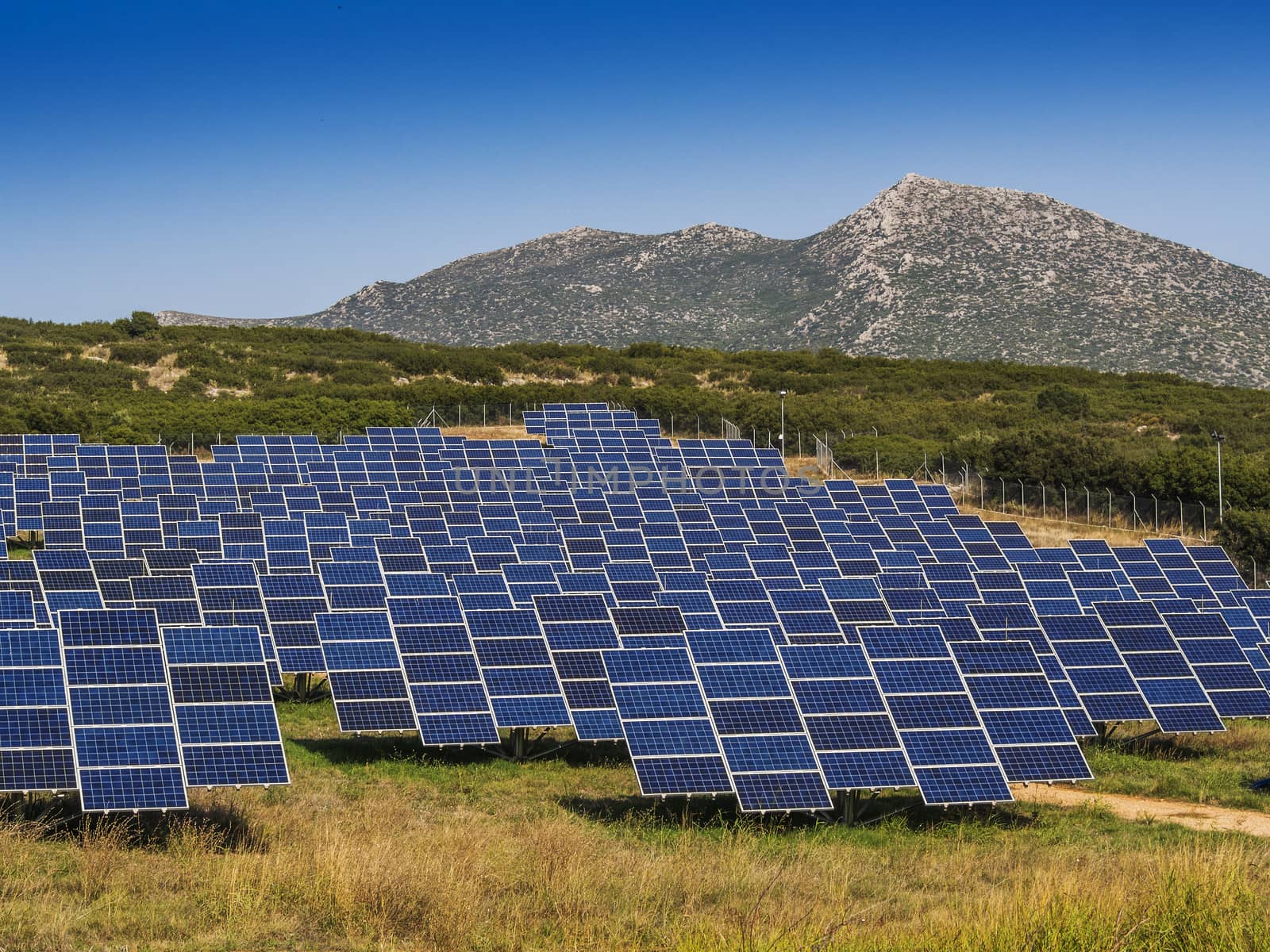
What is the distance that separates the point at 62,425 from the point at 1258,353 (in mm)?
127496

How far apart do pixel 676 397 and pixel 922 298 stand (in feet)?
279

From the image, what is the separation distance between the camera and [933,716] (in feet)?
64.4

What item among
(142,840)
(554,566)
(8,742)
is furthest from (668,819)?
(554,566)

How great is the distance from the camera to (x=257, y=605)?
2594cm

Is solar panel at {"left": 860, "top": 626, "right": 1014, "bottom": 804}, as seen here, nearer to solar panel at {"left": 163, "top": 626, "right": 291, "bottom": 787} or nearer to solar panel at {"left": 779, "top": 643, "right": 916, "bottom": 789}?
solar panel at {"left": 779, "top": 643, "right": 916, "bottom": 789}

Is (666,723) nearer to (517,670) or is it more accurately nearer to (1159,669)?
(517,670)

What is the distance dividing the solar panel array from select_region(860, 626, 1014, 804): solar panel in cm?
5

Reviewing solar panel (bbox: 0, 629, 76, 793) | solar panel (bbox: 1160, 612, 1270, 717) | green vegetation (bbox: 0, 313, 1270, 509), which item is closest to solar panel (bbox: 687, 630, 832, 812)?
solar panel (bbox: 0, 629, 76, 793)

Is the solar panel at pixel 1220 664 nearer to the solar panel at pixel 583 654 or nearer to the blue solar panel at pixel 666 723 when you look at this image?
the blue solar panel at pixel 666 723

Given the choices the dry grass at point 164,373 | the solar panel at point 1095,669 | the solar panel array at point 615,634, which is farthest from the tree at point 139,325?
the solar panel at point 1095,669

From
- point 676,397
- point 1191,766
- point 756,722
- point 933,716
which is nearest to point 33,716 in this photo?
point 756,722

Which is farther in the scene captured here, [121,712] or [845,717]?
[845,717]

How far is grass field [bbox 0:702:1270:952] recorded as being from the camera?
1141 cm

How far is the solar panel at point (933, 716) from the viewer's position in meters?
18.7
